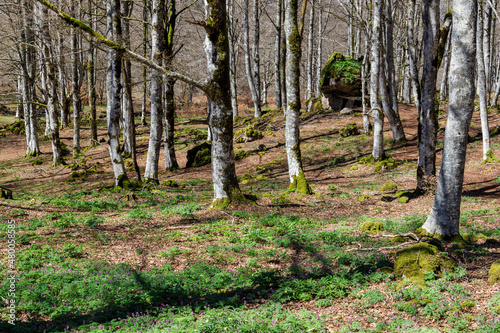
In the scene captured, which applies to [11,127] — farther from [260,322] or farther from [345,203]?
[260,322]

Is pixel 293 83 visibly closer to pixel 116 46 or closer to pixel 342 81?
pixel 116 46

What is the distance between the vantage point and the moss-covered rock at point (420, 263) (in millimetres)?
5035

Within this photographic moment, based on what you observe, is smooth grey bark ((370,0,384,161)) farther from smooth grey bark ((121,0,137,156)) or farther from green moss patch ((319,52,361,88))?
smooth grey bark ((121,0,137,156))

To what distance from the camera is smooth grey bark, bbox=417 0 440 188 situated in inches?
380

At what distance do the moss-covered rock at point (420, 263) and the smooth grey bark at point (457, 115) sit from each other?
1066 millimetres

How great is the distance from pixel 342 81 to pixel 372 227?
1807cm

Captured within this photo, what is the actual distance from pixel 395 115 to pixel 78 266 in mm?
15620

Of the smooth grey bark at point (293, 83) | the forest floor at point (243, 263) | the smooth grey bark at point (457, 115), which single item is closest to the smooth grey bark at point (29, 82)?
the forest floor at point (243, 263)

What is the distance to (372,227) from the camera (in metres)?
7.48

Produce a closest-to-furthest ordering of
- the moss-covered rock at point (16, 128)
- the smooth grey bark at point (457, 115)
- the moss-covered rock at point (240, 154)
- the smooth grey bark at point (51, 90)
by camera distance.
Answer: the smooth grey bark at point (457, 115), the smooth grey bark at point (51, 90), the moss-covered rock at point (240, 154), the moss-covered rock at point (16, 128)

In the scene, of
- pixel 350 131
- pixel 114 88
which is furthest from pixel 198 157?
pixel 350 131

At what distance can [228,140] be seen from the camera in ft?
29.2

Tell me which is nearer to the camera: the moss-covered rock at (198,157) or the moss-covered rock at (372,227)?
the moss-covered rock at (372,227)

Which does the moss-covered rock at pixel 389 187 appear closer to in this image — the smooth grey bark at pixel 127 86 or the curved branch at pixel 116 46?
the curved branch at pixel 116 46
